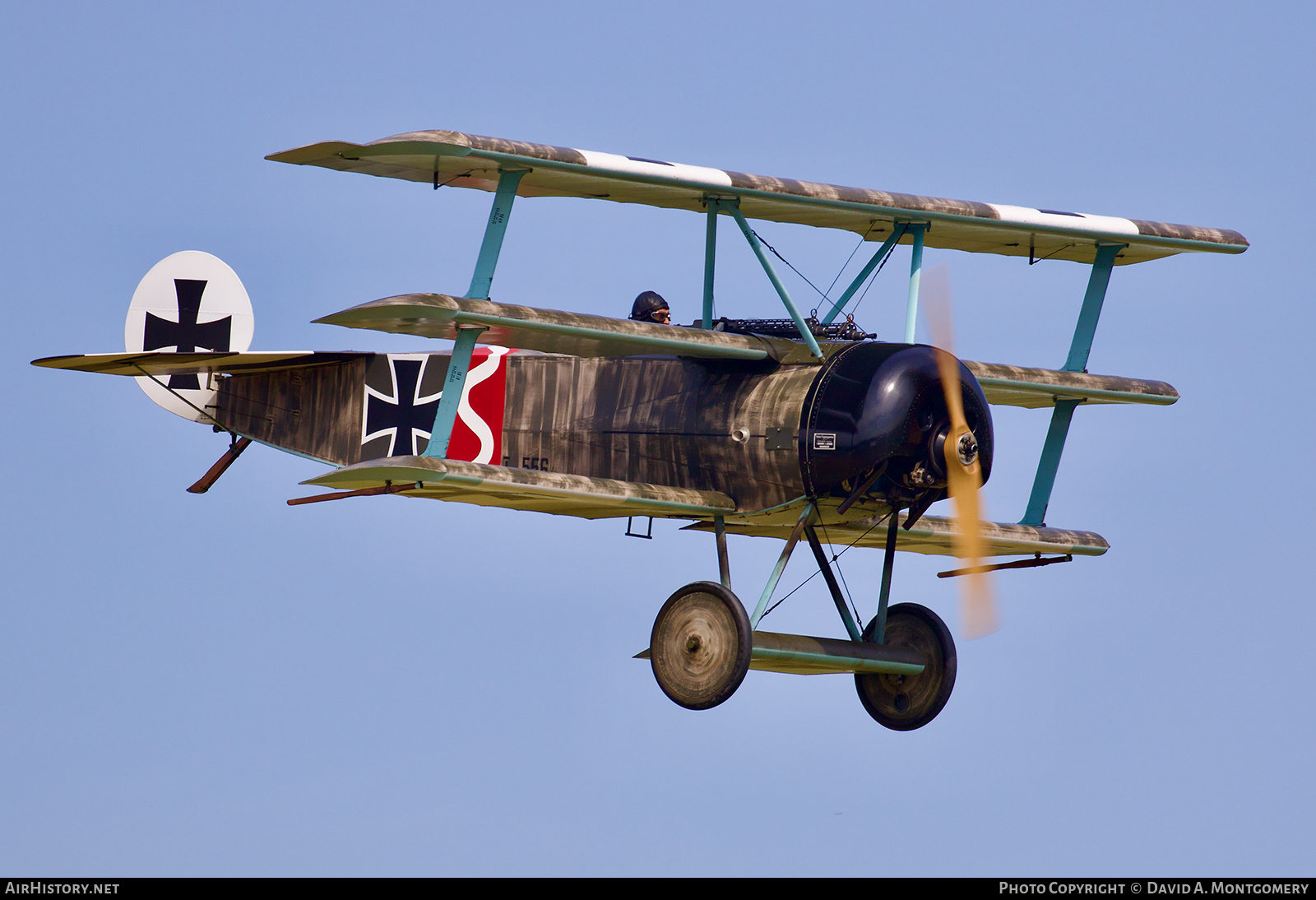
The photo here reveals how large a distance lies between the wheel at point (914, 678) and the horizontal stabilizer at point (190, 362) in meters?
6.61

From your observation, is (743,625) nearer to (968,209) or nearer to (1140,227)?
(968,209)

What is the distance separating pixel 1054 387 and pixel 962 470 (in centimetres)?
355

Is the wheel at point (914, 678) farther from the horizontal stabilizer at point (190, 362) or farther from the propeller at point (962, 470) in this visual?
the horizontal stabilizer at point (190, 362)

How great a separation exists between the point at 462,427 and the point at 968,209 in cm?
540

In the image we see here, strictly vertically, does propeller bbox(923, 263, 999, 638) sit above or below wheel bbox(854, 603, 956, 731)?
above

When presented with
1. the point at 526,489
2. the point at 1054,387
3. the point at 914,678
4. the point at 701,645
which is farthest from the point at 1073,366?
the point at 526,489

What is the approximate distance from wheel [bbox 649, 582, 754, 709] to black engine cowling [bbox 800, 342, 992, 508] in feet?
4.34

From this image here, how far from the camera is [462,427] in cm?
2034

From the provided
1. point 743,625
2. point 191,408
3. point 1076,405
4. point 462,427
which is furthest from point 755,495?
point 191,408

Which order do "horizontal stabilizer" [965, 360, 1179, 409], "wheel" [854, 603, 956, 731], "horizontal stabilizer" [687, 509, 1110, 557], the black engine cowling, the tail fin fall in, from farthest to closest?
the tail fin
"horizontal stabilizer" [965, 360, 1179, 409]
"horizontal stabilizer" [687, 509, 1110, 557]
"wheel" [854, 603, 956, 731]
the black engine cowling

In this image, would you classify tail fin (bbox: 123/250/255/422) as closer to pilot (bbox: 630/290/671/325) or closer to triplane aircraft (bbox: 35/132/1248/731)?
triplane aircraft (bbox: 35/132/1248/731)

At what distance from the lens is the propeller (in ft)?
57.7

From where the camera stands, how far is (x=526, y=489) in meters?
17.2

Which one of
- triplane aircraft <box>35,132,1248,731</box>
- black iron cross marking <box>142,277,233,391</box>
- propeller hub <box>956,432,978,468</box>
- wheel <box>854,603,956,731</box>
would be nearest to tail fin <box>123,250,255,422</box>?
black iron cross marking <box>142,277,233,391</box>
